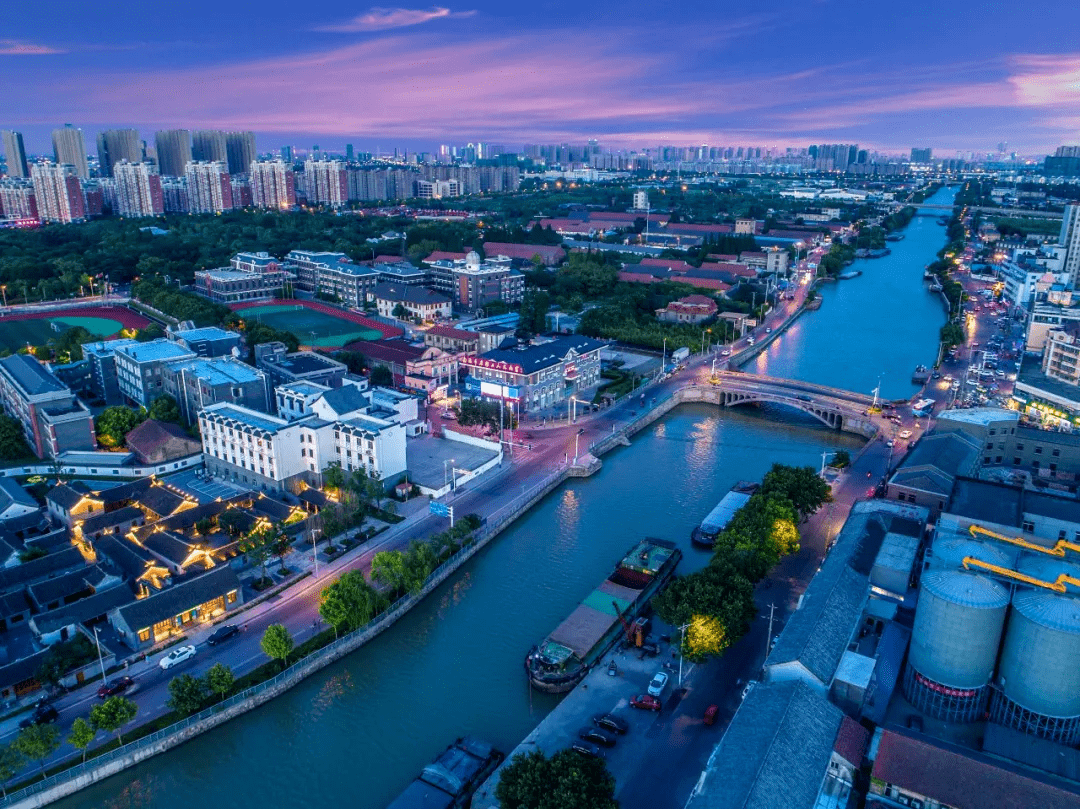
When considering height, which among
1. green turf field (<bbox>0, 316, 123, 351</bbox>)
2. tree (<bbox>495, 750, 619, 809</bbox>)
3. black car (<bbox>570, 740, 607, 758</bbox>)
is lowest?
black car (<bbox>570, 740, 607, 758</bbox>)

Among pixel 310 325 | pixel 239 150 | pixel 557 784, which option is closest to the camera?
pixel 557 784

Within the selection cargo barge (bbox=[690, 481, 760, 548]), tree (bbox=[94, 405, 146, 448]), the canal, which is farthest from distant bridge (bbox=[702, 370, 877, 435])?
tree (bbox=[94, 405, 146, 448])

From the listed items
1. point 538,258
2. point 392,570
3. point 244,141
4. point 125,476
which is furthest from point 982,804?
point 244,141


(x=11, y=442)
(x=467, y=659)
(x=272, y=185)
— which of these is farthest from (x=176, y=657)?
(x=272, y=185)

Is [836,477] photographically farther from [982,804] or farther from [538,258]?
[538,258]

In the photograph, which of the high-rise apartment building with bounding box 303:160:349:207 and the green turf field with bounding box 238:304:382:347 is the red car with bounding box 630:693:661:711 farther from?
the high-rise apartment building with bounding box 303:160:349:207

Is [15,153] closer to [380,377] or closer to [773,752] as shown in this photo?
[380,377]
